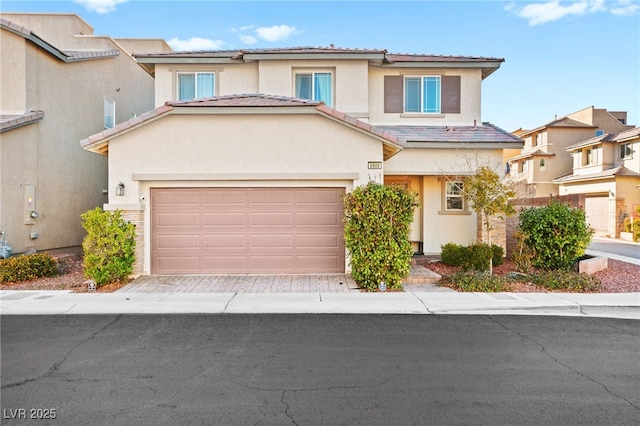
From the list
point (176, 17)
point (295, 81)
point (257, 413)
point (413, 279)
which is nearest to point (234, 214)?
point (413, 279)

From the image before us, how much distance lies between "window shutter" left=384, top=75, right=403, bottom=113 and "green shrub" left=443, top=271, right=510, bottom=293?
292 inches

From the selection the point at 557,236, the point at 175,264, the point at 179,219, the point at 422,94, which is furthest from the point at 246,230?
the point at 422,94

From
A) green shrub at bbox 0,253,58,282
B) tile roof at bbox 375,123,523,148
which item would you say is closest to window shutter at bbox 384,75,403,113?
→ tile roof at bbox 375,123,523,148

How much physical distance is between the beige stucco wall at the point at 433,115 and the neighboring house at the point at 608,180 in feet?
47.9

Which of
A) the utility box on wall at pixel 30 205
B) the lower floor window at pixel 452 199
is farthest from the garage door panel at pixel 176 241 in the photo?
the lower floor window at pixel 452 199

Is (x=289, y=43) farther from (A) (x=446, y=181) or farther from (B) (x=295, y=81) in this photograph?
(A) (x=446, y=181)

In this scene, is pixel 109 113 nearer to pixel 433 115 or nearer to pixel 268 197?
pixel 268 197

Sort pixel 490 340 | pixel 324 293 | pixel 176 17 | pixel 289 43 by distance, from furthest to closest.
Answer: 1. pixel 289 43
2. pixel 176 17
3. pixel 324 293
4. pixel 490 340

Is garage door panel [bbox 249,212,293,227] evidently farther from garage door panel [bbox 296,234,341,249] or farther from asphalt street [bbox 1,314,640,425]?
asphalt street [bbox 1,314,640,425]

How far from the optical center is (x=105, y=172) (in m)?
16.9

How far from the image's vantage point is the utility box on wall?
12062mm

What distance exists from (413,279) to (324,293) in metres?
2.72

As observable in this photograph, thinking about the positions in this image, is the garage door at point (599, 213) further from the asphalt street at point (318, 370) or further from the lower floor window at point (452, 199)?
the asphalt street at point (318, 370)

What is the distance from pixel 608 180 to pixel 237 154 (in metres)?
27.0
